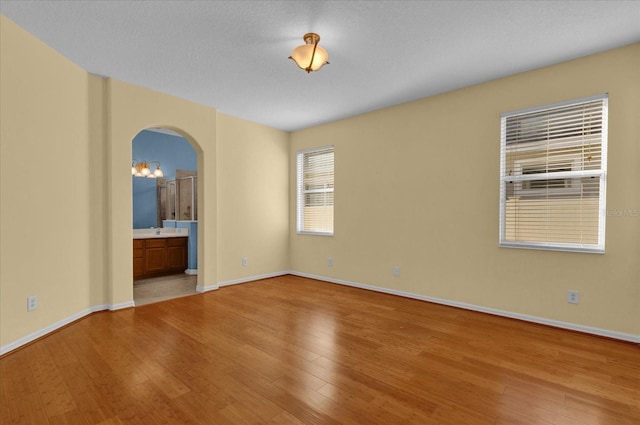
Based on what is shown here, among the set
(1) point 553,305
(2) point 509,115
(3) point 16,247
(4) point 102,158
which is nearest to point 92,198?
(4) point 102,158

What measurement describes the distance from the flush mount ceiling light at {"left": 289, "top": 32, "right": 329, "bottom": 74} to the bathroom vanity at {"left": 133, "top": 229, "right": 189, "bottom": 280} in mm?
4386

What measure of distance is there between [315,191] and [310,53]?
126 inches

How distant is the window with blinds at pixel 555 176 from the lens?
121 inches

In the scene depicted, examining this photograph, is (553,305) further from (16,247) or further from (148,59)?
(16,247)

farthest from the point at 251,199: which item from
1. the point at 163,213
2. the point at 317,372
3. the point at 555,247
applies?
the point at 555,247

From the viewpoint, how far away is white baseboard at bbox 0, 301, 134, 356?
2662 millimetres

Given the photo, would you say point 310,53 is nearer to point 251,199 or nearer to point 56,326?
point 251,199

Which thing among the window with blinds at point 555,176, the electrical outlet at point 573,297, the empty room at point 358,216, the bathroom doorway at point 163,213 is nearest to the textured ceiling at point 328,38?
the empty room at point 358,216

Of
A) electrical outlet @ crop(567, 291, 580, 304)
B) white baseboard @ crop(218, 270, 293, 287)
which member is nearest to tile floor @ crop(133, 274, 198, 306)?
white baseboard @ crop(218, 270, 293, 287)

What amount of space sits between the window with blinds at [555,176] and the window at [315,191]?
2.75 metres

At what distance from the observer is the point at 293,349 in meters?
2.73

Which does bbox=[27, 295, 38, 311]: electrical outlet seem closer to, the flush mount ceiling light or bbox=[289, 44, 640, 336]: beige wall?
the flush mount ceiling light

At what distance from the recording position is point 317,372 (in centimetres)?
233

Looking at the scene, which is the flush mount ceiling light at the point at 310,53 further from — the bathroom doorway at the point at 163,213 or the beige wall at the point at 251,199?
the bathroom doorway at the point at 163,213
